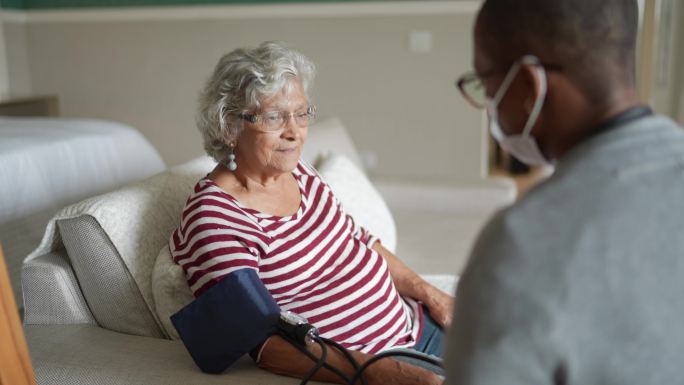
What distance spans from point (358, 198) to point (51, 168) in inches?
41.5

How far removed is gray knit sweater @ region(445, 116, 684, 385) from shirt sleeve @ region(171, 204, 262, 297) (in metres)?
0.64

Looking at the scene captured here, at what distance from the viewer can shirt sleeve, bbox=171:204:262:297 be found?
1.29 m

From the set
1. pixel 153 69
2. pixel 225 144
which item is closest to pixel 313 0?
pixel 153 69

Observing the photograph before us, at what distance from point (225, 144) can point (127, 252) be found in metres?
0.29

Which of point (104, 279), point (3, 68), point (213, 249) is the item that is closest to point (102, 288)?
point (104, 279)

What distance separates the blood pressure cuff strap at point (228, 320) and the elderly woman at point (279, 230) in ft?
0.09

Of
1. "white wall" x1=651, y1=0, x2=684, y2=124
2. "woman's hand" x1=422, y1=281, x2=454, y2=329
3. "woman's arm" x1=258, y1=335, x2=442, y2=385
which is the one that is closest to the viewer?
"woman's arm" x1=258, y1=335, x2=442, y2=385

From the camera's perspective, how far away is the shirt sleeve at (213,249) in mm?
1290

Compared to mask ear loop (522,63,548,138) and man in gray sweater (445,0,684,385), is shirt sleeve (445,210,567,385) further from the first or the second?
mask ear loop (522,63,548,138)

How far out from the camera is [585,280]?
2.28 feet

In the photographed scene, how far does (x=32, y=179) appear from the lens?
7.63ft

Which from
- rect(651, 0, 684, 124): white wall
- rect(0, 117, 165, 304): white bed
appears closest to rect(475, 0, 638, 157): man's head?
rect(0, 117, 165, 304): white bed

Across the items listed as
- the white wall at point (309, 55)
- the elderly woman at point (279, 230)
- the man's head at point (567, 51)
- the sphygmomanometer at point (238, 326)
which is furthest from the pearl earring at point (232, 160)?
the white wall at point (309, 55)

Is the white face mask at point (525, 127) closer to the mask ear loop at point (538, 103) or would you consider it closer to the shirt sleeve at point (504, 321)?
the mask ear loop at point (538, 103)
